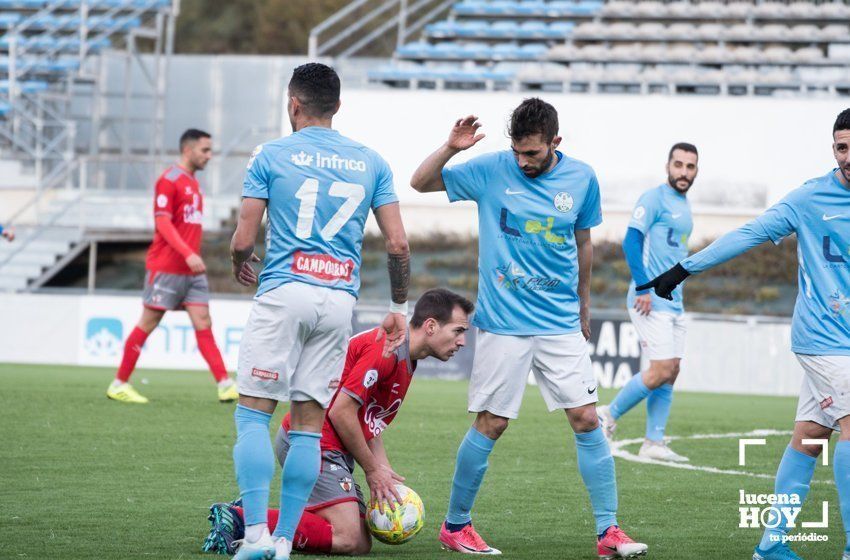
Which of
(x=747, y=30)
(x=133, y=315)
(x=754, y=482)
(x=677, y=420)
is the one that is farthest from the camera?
(x=747, y=30)

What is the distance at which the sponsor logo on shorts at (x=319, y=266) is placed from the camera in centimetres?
550

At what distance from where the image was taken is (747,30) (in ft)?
86.7

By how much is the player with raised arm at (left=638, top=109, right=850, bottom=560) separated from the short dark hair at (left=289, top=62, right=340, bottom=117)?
1645 mm

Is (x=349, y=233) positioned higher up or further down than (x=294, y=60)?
further down

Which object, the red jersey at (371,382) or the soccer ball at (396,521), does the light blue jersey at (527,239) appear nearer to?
the red jersey at (371,382)

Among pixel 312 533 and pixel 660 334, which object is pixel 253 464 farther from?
pixel 660 334

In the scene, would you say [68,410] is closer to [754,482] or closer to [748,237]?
[754,482]

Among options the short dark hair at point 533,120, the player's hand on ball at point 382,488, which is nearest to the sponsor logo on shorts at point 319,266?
the player's hand on ball at point 382,488

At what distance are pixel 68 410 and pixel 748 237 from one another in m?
7.47

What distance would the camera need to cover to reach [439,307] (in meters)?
6.08

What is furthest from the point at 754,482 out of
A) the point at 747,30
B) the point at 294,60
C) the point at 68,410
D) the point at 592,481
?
the point at 294,60

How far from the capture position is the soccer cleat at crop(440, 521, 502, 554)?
5.99 m

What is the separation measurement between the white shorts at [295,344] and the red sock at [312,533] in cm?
64

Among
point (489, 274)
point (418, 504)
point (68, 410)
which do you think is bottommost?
point (68, 410)
